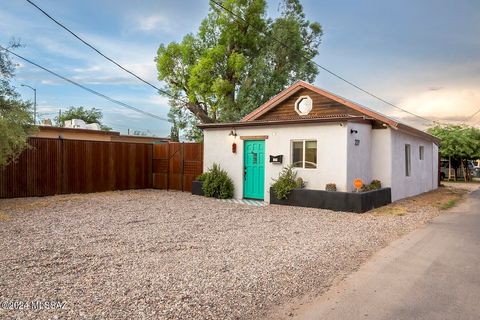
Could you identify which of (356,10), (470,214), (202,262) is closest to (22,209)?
(202,262)

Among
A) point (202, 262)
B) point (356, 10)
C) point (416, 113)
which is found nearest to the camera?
point (202, 262)

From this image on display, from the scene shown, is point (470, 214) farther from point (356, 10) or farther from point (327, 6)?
point (327, 6)

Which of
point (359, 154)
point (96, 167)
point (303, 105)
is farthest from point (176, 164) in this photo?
point (359, 154)

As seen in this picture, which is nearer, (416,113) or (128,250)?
(128,250)

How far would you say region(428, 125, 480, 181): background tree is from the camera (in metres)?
24.4

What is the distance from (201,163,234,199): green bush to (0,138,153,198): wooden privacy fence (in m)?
4.15

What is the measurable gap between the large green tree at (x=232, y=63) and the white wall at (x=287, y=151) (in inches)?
339

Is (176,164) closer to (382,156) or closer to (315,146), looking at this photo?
(315,146)

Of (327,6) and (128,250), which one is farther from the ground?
(327,6)

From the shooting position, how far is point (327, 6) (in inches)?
583

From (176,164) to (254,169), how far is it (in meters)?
4.36

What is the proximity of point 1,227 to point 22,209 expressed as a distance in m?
2.66

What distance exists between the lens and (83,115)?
46.6 metres

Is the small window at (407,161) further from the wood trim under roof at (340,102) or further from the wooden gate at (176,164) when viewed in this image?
the wooden gate at (176,164)
